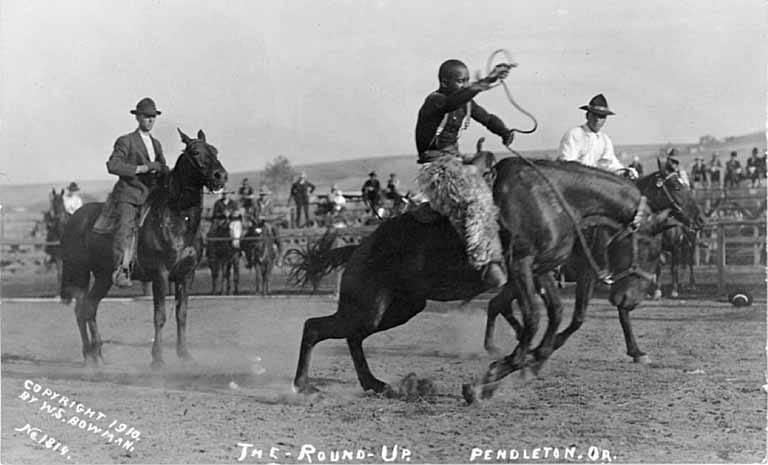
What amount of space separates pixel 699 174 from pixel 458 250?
47.3ft

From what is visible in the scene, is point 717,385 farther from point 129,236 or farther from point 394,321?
point 129,236

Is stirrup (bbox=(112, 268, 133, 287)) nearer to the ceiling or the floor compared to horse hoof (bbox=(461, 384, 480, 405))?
nearer to the ceiling

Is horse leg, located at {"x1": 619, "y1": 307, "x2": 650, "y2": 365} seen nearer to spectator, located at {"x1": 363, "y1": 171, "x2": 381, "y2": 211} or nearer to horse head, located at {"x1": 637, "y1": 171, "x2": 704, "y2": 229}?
horse head, located at {"x1": 637, "y1": 171, "x2": 704, "y2": 229}

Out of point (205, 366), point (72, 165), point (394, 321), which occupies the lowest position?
point (205, 366)

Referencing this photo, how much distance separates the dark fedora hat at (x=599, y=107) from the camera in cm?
964

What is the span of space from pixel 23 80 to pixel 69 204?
10752 millimetres

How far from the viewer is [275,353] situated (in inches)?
416

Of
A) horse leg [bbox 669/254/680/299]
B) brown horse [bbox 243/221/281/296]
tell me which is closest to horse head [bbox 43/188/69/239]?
brown horse [bbox 243/221/281/296]

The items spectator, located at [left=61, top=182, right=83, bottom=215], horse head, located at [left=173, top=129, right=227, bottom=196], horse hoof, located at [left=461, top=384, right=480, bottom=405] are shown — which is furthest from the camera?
spectator, located at [left=61, top=182, right=83, bottom=215]

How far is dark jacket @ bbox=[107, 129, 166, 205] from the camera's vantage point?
9859 mm

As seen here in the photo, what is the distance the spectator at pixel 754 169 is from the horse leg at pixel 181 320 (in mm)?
13554

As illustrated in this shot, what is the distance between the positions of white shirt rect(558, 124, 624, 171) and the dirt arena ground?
189 centimetres

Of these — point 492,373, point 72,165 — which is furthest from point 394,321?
point 72,165

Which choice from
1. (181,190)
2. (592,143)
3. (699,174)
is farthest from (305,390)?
(699,174)
